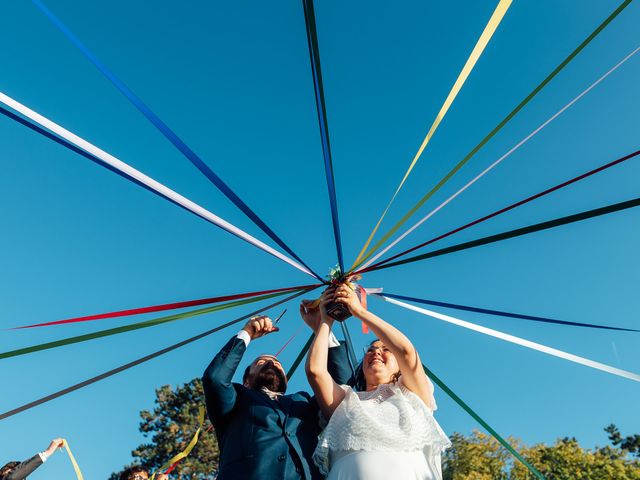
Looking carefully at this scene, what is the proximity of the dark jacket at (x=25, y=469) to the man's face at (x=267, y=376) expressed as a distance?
126 inches

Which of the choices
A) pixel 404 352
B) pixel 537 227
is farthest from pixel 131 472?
pixel 537 227

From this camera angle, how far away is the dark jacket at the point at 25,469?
469 cm

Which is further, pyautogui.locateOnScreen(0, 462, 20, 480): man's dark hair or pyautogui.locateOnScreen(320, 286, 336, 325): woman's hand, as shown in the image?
pyautogui.locateOnScreen(0, 462, 20, 480): man's dark hair

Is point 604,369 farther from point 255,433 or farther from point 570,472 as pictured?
point 570,472

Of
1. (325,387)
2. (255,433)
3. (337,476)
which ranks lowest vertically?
(337,476)

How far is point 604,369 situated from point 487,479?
25911mm

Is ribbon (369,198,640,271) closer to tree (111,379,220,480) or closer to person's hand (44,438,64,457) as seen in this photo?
person's hand (44,438,64,457)

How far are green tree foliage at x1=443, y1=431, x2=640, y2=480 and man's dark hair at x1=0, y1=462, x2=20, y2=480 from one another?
2285 centimetres

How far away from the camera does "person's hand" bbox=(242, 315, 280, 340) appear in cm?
288

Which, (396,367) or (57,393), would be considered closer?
(57,393)

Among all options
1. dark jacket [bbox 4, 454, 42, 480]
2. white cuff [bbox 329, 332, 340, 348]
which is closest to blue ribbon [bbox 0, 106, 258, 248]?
white cuff [bbox 329, 332, 340, 348]

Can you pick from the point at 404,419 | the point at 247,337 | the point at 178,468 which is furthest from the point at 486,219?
the point at 178,468

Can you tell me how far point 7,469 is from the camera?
489 centimetres

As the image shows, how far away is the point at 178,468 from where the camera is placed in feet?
73.3
